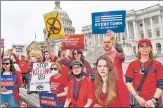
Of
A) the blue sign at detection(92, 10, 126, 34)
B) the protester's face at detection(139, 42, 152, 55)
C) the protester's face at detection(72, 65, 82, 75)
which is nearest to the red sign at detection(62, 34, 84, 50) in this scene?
the blue sign at detection(92, 10, 126, 34)

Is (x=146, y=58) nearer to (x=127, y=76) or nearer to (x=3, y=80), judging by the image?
(x=127, y=76)

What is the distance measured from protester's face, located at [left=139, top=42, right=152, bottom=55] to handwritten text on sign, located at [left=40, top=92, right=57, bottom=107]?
178cm

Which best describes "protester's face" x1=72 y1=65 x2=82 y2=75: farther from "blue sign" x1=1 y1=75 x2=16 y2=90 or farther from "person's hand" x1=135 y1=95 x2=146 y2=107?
"blue sign" x1=1 y1=75 x2=16 y2=90

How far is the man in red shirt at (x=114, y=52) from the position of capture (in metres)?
5.28

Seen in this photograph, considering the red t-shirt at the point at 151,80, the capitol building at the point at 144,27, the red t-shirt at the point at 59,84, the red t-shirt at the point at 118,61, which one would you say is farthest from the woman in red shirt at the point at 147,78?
the capitol building at the point at 144,27

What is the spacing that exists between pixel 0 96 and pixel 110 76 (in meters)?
3.07

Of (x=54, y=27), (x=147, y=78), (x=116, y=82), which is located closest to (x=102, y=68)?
(x=116, y=82)

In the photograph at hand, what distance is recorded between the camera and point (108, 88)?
13.1 ft

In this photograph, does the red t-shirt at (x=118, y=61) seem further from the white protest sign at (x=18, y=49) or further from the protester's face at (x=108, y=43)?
the white protest sign at (x=18, y=49)

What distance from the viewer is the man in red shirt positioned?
5.28 meters

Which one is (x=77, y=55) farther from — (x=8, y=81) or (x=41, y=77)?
(x=8, y=81)

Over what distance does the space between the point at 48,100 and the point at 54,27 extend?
4212mm

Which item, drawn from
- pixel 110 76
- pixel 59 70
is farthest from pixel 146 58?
pixel 59 70

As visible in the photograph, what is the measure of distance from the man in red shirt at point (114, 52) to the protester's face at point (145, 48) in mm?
522
